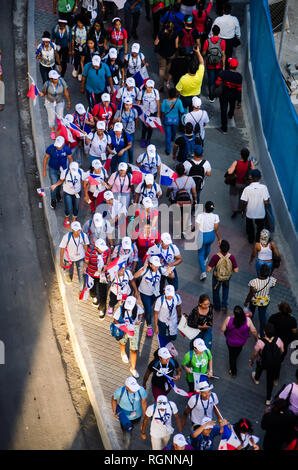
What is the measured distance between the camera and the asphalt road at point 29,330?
15328 millimetres

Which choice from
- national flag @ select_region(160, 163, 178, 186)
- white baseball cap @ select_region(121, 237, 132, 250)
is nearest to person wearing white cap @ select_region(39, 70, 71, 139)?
national flag @ select_region(160, 163, 178, 186)

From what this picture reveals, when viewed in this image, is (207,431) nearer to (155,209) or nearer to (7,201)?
(155,209)

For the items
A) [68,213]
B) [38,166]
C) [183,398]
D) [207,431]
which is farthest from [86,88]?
[207,431]

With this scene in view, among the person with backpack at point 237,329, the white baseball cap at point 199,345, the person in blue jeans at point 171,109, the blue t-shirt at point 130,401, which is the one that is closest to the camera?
the blue t-shirt at point 130,401

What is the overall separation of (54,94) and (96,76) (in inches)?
44.5

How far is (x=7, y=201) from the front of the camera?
63.8 ft

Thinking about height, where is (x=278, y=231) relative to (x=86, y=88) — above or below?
below

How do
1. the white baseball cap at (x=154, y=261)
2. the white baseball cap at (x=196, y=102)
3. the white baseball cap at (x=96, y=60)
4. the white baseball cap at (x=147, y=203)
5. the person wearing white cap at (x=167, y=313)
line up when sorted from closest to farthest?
the person wearing white cap at (x=167, y=313) → the white baseball cap at (x=154, y=261) → the white baseball cap at (x=147, y=203) → the white baseball cap at (x=196, y=102) → the white baseball cap at (x=96, y=60)

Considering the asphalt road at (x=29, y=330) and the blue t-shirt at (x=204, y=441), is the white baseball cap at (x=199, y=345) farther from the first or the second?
the asphalt road at (x=29, y=330)

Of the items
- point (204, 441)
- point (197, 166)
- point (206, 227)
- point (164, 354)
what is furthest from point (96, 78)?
point (204, 441)

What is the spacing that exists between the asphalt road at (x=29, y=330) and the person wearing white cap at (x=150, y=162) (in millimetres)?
2409

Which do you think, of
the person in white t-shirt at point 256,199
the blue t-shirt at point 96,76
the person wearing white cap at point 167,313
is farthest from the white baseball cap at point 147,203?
the blue t-shirt at point 96,76

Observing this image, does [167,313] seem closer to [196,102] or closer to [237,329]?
[237,329]
